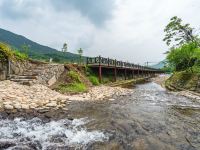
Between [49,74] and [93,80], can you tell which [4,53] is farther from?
[93,80]

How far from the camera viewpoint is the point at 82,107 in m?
10.0

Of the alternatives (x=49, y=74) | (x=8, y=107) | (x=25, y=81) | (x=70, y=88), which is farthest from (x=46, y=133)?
(x=49, y=74)

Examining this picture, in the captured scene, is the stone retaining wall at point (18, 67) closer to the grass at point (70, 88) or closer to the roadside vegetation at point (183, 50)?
the grass at point (70, 88)

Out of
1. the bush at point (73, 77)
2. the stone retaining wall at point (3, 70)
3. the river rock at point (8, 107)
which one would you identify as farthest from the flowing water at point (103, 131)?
the bush at point (73, 77)

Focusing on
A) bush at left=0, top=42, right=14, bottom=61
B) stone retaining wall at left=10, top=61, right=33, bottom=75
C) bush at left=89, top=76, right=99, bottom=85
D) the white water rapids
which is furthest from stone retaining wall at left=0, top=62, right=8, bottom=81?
bush at left=89, top=76, right=99, bottom=85

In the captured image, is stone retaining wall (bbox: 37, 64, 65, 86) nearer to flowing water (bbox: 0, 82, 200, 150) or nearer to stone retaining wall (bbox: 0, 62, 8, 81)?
stone retaining wall (bbox: 0, 62, 8, 81)

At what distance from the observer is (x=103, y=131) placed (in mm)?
6598

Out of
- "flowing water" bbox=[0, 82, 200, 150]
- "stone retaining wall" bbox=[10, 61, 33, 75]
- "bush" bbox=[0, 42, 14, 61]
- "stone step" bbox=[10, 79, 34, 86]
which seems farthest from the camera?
"stone retaining wall" bbox=[10, 61, 33, 75]

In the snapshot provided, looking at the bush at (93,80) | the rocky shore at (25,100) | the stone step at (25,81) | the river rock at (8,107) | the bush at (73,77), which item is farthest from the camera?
the bush at (93,80)

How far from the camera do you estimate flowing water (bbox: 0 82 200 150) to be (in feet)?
18.1

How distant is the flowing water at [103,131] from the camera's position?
5.52 meters

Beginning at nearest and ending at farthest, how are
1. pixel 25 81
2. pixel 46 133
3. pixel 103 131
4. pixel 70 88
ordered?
pixel 46 133 < pixel 103 131 < pixel 25 81 < pixel 70 88

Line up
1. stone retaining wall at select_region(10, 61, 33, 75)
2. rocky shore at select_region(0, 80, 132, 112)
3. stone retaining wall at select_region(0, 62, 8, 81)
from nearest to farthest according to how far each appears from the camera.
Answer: rocky shore at select_region(0, 80, 132, 112), stone retaining wall at select_region(0, 62, 8, 81), stone retaining wall at select_region(10, 61, 33, 75)

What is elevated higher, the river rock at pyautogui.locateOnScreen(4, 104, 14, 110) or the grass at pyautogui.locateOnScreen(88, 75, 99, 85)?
the grass at pyautogui.locateOnScreen(88, 75, 99, 85)
